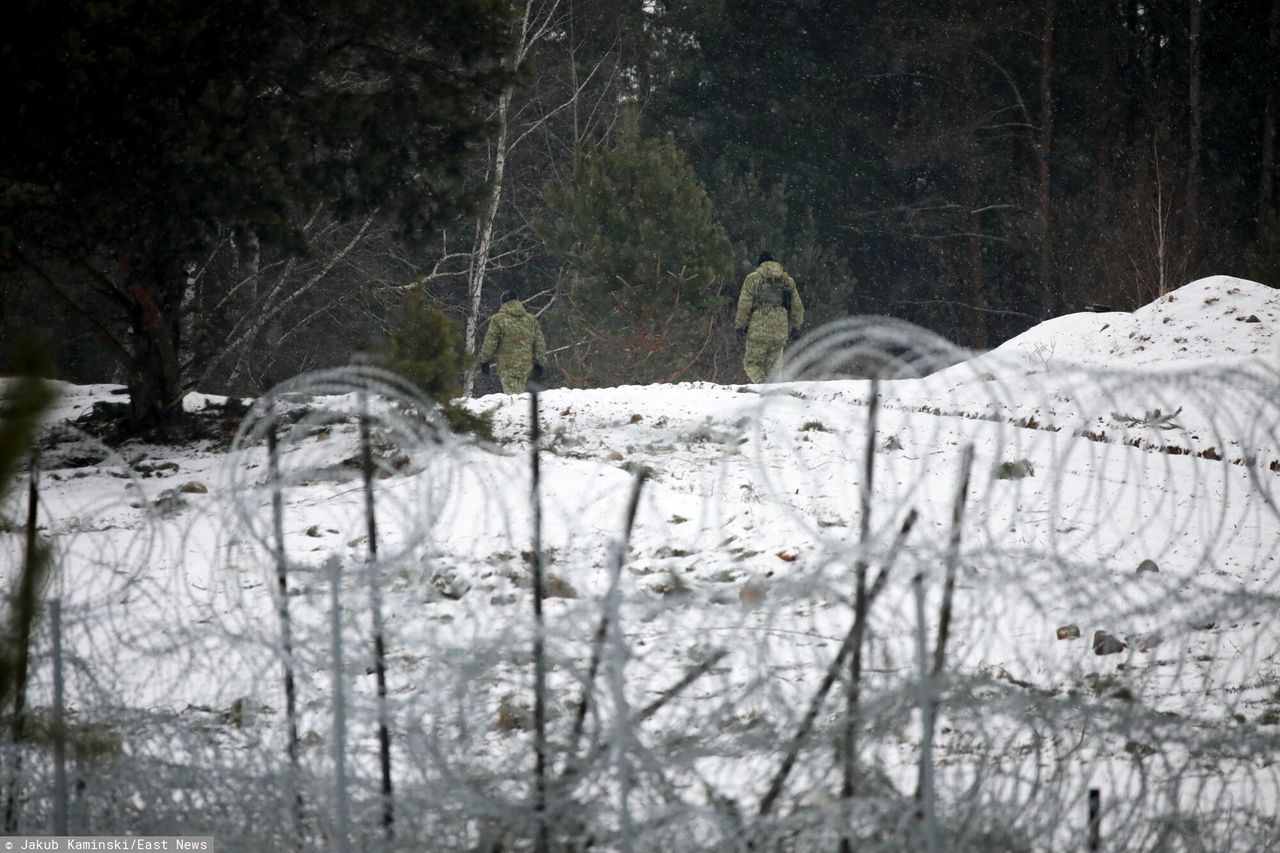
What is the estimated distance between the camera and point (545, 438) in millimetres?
9180

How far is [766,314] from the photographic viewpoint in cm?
1321

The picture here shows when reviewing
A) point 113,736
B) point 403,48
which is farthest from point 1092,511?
point 403,48

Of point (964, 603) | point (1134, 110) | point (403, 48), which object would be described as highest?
point (1134, 110)

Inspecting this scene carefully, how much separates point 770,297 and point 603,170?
6196mm

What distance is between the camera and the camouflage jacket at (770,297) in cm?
1313

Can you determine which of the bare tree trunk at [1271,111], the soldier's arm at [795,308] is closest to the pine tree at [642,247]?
the soldier's arm at [795,308]

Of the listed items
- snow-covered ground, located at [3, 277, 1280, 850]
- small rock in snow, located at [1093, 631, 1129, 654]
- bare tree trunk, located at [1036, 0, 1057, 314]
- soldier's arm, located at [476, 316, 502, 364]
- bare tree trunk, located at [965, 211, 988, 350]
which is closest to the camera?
snow-covered ground, located at [3, 277, 1280, 850]

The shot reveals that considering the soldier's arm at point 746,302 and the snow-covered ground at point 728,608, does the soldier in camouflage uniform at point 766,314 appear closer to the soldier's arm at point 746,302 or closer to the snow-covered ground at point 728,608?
the soldier's arm at point 746,302

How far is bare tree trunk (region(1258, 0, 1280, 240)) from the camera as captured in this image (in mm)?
23719

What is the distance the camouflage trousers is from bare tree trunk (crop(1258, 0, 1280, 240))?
14.9 metres

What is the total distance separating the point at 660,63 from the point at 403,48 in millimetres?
13281

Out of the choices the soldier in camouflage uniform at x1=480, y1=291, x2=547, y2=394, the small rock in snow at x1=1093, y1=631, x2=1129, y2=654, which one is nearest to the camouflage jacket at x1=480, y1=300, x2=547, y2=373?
the soldier in camouflage uniform at x1=480, y1=291, x2=547, y2=394

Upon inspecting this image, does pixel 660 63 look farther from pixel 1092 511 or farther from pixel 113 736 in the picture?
pixel 113 736

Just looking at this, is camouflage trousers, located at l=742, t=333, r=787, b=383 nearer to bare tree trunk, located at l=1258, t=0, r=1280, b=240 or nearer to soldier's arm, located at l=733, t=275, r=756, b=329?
soldier's arm, located at l=733, t=275, r=756, b=329
